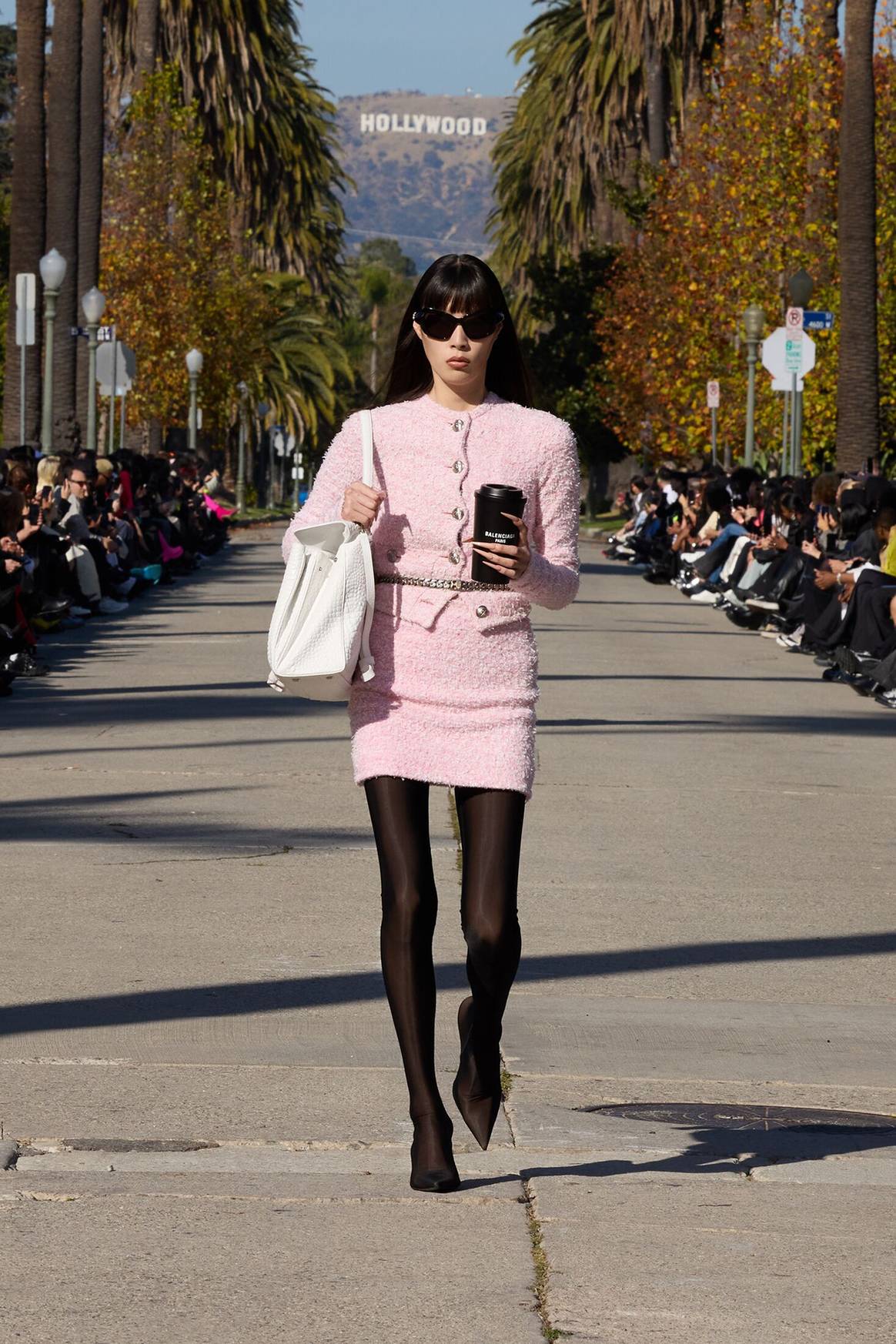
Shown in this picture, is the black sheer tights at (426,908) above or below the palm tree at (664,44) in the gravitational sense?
below

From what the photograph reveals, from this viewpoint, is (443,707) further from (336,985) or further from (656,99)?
(656,99)

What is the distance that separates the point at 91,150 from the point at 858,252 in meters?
17.0

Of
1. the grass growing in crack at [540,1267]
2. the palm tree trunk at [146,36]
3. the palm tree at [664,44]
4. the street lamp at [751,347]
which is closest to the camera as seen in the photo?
the grass growing in crack at [540,1267]

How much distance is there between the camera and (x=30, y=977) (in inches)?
304

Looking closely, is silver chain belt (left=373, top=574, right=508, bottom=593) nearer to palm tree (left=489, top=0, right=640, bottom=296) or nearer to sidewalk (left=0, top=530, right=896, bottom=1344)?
sidewalk (left=0, top=530, right=896, bottom=1344)

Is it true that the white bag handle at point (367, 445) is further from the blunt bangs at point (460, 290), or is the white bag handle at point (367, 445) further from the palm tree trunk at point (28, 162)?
the palm tree trunk at point (28, 162)

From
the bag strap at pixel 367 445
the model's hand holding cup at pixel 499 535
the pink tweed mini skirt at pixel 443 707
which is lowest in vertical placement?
the pink tweed mini skirt at pixel 443 707

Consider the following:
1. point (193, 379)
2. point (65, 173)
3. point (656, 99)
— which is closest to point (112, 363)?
point (65, 173)

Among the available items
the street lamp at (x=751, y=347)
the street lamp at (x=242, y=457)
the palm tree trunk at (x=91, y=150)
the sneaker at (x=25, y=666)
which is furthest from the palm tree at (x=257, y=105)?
the sneaker at (x=25, y=666)

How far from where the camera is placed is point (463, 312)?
5547 millimetres

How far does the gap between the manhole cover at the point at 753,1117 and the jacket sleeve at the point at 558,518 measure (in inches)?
54.0

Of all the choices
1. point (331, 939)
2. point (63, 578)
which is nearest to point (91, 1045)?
point (331, 939)

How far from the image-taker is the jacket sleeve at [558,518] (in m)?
5.58

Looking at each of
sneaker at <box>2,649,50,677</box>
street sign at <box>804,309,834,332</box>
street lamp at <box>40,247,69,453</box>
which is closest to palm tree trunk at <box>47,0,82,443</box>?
street lamp at <box>40,247,69,453</box>
